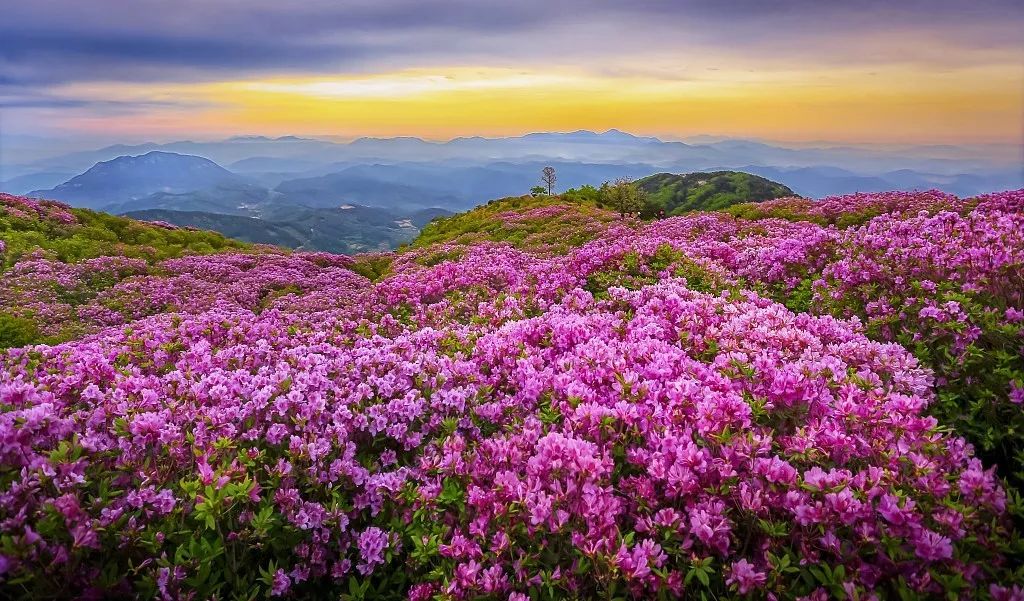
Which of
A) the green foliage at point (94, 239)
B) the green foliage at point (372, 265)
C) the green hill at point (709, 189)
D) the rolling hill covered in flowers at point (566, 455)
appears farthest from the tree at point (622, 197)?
the green hill at point (709, 189)

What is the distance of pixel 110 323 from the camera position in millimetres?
13789

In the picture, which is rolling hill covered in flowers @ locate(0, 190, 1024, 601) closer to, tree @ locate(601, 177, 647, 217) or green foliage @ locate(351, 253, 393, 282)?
green foliage @ locate(351, 253, 393, 282)

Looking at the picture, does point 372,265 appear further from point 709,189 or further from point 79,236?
point 709,189

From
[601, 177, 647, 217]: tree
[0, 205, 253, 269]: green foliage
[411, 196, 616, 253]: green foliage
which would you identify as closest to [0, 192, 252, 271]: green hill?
[0, 205, 253, 269]: green foliage

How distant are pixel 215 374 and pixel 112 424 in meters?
1.06

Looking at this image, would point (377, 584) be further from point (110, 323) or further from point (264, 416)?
point (110, 323)

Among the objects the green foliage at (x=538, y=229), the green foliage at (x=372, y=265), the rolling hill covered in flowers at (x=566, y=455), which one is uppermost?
the green foliage at (x=538, y=229)

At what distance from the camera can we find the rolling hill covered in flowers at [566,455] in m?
3.51

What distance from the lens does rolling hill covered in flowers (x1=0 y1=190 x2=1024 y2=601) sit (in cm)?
351

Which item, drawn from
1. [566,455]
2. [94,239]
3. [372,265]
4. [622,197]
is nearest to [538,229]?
[372,265]

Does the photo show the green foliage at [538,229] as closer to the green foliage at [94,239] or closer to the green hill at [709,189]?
the green foliage at [94,239]

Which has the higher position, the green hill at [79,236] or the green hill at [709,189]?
the green hill at [709,189]

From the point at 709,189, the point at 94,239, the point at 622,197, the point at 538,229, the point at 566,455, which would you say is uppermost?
the point at 709,189

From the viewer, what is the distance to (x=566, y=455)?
4.06m
